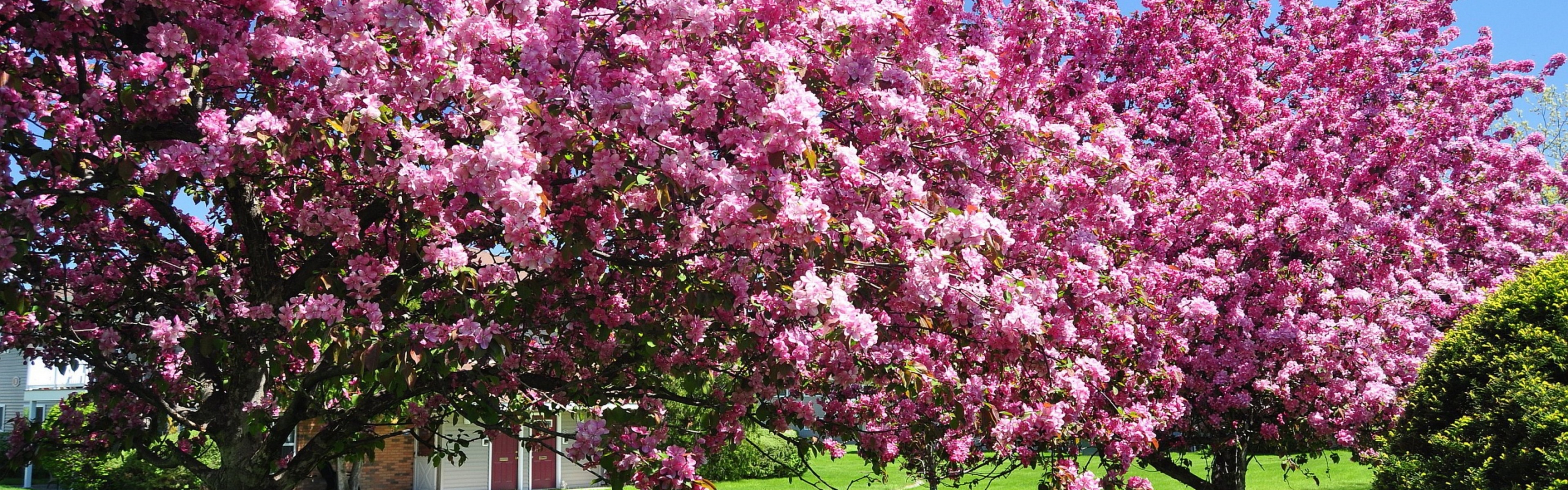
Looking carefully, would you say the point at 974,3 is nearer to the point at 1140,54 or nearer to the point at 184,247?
the point at 1140,54

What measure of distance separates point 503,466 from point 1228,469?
22.9 metres

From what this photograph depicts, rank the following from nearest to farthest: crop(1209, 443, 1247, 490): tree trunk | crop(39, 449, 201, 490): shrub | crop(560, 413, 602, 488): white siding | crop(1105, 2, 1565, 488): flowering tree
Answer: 1. crop(1105, 2, 1565, 488): flowering tree
2. crop(1209, 443, 1247, 490): tree trunk
3. crop(39, 449, 201, 490): shrub
4. crop(560, 413, 602, 488): white siding

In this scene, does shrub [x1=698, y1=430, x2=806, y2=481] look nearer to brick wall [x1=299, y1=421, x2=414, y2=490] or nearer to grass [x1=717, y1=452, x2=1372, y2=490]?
grass [x1=717, y1=452, x2=1372, y2=490]

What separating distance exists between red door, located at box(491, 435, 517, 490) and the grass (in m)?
6.43

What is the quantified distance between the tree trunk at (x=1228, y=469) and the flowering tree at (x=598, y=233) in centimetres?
150

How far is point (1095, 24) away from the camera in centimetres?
1124

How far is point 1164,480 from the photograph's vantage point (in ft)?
86.4

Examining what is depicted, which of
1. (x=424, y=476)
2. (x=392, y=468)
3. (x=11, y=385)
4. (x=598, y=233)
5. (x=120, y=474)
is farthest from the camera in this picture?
(x=11, y=385)

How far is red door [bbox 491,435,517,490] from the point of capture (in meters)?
28.9

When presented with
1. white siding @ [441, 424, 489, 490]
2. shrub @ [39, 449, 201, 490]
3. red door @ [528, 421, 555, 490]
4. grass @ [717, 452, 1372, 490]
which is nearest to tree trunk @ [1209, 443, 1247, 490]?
grass @ [717, 452, 1372, 490]

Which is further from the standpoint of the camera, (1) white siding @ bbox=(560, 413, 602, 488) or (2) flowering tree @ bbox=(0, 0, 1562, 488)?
(1) white siding @ bbox=(560, 413, 602, 488)

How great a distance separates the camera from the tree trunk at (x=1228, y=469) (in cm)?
1104

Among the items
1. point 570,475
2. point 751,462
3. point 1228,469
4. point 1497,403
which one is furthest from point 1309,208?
point 570,475

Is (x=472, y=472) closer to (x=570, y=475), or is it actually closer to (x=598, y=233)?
(x=570, y=475)
